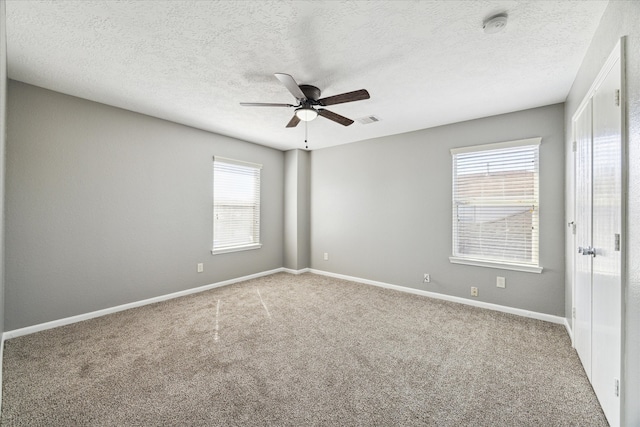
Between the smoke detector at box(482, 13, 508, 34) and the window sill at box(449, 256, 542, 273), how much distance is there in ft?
8.61

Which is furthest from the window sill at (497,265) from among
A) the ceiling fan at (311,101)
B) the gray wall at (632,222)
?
the ceiling fan at (311,101)

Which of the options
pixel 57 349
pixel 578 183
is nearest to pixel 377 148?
pixel 578 183

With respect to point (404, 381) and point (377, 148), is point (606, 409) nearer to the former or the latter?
point (404, 381)

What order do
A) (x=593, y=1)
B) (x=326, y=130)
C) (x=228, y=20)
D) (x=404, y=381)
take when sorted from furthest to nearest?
(x=326, y=130) → (x=404, y=381) → (x=228, y=20) → (x=593, y=1)

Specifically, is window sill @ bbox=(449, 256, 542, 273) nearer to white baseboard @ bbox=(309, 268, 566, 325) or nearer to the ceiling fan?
white baseboard @ bbox=(309, 268, 566, 325)

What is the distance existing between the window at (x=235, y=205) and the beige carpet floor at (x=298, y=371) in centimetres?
144

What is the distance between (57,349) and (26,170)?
1767 mm

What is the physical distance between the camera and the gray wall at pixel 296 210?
211 inches

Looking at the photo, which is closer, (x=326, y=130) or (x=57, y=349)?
(x=57, y=349)

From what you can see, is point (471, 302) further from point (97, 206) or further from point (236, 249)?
point (97, 206)

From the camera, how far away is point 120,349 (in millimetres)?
2457

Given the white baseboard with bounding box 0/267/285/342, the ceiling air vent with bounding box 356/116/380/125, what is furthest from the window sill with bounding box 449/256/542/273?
the white baseboard with bounding box 0/267/285/342

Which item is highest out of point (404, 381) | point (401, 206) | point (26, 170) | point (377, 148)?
point (377, 148)

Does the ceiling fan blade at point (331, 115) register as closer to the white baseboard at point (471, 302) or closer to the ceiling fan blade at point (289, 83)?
the ceiling fan blade at point (289, 83)
